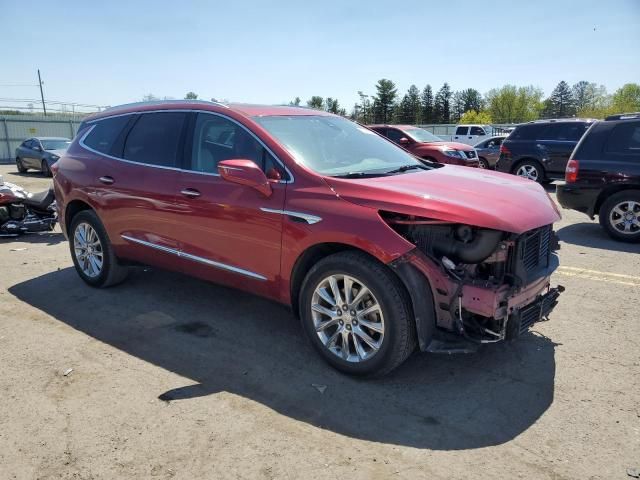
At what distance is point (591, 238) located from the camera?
312 inches

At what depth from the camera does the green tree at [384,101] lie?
86188 mm

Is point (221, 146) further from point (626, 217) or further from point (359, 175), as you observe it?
point (626, 217)

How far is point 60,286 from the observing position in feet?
18.6

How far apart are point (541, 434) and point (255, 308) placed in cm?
278

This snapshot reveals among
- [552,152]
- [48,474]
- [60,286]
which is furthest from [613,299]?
[552,152]

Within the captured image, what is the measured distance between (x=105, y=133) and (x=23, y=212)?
4.29m

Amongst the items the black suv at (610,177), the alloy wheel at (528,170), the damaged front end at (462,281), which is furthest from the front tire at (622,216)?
the alloy wheel at (528,170)

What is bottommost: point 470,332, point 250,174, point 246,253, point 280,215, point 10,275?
point 10,275

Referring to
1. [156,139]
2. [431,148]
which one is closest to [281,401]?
[156,139]

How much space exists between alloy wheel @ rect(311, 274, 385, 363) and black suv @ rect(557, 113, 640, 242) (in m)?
5.90

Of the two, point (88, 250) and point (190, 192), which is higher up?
point (190, 192)

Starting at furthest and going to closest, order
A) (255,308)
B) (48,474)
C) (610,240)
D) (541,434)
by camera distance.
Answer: (610,240)
(255,308)
(541,434)
(48,474)

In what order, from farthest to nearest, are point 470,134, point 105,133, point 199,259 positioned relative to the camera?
point 470,134 → point 105,133 → point 199,259

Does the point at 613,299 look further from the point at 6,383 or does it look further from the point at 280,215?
the point at 6,383
